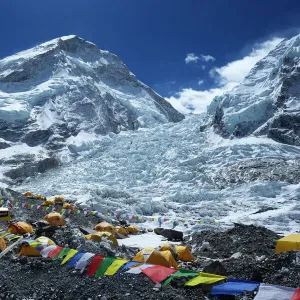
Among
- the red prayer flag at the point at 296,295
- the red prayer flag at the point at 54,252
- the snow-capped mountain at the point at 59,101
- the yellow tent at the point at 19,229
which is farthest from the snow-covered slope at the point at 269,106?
the red prayer flag at the point at 296,295

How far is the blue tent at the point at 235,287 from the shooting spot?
8516mm

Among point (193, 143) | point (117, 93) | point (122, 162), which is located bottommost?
point (122, 162)

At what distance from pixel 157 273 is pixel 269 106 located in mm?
108297

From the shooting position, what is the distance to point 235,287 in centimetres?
872

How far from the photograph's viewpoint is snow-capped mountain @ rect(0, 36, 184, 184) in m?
120

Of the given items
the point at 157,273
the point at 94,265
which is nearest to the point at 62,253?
the point at 94,265

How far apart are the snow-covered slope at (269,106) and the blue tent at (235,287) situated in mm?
101516

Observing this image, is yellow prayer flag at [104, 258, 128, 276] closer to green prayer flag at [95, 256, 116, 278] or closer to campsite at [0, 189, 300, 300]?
campsite at [0, 189, 300, 300]

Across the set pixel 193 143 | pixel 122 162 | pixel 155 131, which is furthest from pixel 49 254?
pixel 155 131

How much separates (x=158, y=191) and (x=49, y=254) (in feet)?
197

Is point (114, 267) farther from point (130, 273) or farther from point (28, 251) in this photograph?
point (28, 251)

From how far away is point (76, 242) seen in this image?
60.0 ft

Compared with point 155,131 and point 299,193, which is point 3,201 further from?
point 155,131

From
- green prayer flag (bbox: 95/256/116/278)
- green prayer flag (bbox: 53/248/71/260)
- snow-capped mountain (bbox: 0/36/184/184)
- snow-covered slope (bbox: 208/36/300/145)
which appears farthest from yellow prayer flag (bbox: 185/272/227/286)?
snow-covered slope (bbox: 208/36/300/145)
